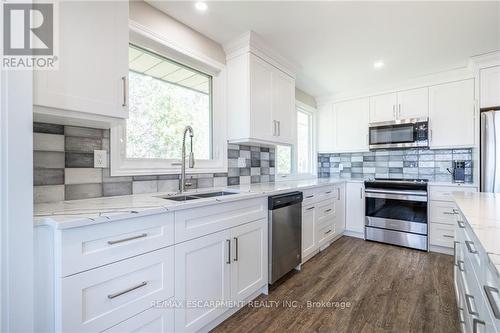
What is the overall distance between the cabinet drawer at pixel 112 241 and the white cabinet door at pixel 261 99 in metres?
1.43

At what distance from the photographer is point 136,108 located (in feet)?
6.07

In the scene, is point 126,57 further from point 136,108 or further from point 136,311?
point 136,311

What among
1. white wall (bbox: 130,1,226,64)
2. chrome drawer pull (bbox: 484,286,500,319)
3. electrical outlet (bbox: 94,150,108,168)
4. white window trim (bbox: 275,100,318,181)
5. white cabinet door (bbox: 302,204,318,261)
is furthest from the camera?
white window trim (bbox: 275,100,318,181)

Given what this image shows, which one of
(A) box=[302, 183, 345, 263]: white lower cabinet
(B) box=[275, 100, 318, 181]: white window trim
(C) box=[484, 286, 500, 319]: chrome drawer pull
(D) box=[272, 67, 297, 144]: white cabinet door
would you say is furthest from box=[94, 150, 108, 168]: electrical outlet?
(B) box=[275, 100, 318, 181]: white window trim

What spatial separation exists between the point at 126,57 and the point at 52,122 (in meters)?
0.59

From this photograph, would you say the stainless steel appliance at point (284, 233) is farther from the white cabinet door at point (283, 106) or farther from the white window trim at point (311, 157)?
the white window trim at point (311, 157)

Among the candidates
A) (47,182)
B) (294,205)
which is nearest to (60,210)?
(47,182)

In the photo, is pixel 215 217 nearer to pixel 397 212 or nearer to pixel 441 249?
pixel 397 212

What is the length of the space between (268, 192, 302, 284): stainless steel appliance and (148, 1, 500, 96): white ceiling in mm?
1579

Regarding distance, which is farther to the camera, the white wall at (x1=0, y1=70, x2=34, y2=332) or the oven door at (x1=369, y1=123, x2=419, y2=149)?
the oven door at (x1=369, y1=123, x2=419, y2=149)

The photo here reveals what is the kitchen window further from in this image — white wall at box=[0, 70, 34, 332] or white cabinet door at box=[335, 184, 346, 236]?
white cabinet door at box=[335, 184, 346, 236]

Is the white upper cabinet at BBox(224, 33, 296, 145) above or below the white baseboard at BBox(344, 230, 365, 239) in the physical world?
above

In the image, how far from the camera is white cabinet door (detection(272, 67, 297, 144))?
2.74 metres

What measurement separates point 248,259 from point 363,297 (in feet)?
3.55
